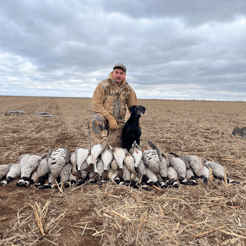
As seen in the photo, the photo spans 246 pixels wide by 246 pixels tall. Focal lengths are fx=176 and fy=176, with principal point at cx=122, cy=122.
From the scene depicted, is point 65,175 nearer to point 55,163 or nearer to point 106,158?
point 55,163

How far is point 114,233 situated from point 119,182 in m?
1.23

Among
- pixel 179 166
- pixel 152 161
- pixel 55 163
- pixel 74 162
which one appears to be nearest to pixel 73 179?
pixel 74 162

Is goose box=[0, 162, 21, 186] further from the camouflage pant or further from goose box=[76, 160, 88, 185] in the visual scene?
the camouflage pant

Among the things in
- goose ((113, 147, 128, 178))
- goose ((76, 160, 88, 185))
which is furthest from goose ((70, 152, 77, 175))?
goose ((113, 147, 128, 178))

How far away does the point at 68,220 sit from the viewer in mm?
2520

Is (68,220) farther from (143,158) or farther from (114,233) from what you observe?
(143,158)

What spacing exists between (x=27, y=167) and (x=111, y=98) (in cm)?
262

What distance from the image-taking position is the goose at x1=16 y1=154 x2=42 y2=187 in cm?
→ 336

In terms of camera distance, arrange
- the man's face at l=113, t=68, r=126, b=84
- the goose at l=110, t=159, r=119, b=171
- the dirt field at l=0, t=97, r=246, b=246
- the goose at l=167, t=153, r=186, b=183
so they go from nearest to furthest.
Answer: the dirt field at l=0, t=97, r=246, b=246, the goose at l=110, t=159, r=119, b=171, the goose at l=167, t=153, r=186, b=183, the man's face at l=113, t=68, r=126, b=84

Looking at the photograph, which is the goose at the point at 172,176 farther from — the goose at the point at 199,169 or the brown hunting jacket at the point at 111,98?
the brown hunting jacket at the point at 111,98

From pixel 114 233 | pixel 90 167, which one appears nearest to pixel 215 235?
pixel 114 233

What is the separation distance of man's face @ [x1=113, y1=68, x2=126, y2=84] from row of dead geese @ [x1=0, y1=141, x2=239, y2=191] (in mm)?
2009

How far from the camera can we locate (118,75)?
4.65 meters

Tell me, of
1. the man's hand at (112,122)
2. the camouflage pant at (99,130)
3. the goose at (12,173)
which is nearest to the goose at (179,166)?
the man's hand at (112,122)
